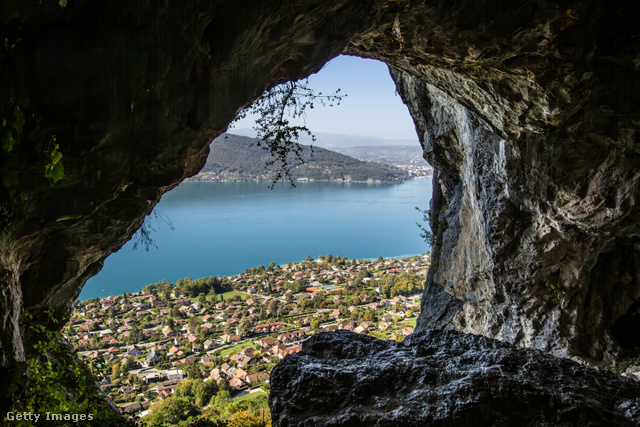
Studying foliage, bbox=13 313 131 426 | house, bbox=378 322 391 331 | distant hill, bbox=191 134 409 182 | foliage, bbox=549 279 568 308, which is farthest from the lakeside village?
foliage, bbox=549 279 568 308

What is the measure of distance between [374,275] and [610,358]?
27374mm

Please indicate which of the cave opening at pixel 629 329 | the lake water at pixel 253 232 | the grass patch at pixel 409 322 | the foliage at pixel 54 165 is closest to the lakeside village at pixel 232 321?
the grass patch at pixel 409 322

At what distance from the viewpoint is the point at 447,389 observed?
326 centimetres

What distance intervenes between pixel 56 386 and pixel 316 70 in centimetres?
383

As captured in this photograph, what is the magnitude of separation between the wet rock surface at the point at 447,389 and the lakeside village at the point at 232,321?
1123 cm

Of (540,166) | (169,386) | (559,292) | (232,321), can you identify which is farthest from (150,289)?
(540,166)

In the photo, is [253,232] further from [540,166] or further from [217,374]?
[540,166]

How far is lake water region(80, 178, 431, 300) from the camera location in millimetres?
37688

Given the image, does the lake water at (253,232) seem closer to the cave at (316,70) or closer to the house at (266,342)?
the house at (266,342)

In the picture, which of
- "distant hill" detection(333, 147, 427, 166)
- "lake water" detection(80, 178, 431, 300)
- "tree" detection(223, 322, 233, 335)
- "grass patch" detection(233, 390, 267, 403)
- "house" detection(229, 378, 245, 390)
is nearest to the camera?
"grass patch" detection(233, 390, 267, 403)

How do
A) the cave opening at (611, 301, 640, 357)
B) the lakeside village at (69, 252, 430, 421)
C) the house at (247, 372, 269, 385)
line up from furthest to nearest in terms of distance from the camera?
the house at (247, 372, 269, 385) → the lakeside village at (69, 252, 430, 421) → the cave opening at (611, 301, 640, 357)

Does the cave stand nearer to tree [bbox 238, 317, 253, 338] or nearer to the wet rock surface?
the wet rock surface

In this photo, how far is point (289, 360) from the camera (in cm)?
377

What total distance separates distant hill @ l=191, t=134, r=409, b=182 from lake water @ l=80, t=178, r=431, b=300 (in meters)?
4.53
